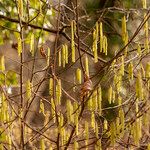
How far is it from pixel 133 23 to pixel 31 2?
1368 mm

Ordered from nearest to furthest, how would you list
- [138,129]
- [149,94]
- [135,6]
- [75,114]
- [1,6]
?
[138,129] < [75,114] < [149,94] < [1,6] < [135,6]

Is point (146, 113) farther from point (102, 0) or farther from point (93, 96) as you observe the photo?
point (102, 0)

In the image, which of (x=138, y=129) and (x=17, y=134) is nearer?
(x=138, y=129)

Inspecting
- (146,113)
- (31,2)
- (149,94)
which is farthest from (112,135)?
(31,2)

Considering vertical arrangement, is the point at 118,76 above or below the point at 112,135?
above

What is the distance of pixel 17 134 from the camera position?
13.3 feet

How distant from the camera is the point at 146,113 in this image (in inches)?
75.0

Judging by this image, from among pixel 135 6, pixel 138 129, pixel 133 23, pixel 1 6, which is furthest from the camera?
pixel 133 23

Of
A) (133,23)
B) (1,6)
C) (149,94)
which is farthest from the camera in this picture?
(133,23)

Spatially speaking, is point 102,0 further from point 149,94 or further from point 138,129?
point 138,129

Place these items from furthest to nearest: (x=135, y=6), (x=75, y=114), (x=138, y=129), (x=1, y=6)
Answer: (x=135, y=6) < (x=1, y=6) < (x=75, y=114) < (x=138, y=129)

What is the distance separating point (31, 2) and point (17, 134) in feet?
5.23

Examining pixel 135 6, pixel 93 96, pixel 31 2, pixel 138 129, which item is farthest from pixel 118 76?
pixel 135 6

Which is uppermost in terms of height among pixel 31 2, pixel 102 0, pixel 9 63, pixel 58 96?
pixel 102 0
